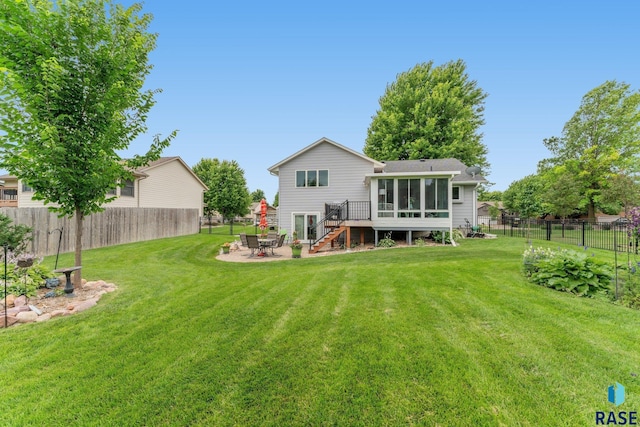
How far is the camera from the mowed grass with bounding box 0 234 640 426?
2.28 metres

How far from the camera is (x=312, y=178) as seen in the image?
15648 millimetres

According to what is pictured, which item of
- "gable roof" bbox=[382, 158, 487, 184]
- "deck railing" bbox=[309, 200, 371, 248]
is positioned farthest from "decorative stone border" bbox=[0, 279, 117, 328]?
"gable roof" bbox=[382, 158, 487, 184]

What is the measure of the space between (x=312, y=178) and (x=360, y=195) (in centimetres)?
313

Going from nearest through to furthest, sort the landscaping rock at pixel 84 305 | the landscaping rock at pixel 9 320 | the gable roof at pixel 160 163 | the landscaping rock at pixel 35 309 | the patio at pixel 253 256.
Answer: the landscaping rock at pixel 9 320 < the landscaping rock at pixel 35 309 < the landscaping rock at pixel 84 305 < the patio at pixel 253 256 < the gable roof at pixel 160 163

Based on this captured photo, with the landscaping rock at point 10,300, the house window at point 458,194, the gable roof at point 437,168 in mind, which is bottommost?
the landscaping rock at point 10,300

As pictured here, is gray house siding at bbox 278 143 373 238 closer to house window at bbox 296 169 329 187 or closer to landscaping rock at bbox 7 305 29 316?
house window at bbox 296 169 329 187

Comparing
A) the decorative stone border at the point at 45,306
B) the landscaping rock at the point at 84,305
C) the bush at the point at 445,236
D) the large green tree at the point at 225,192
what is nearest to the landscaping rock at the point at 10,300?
the decorative stone border at the point at 45,306

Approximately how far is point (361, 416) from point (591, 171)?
1425 inches

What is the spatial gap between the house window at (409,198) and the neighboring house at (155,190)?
1498 cm

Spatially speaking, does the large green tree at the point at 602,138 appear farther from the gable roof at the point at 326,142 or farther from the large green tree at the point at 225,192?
the large green tree at the point at 225,192

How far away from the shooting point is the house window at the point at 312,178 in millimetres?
15539

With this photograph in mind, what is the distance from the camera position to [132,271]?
7.72 metres

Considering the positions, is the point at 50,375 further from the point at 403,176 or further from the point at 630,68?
the point at 630,68

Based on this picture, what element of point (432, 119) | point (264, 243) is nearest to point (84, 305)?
point (264, 243)
